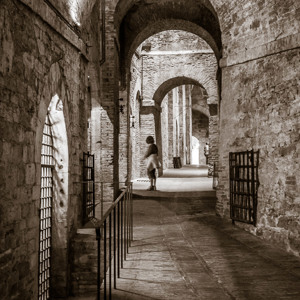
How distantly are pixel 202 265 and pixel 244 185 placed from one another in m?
2.81

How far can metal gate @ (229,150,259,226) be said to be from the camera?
273 inches

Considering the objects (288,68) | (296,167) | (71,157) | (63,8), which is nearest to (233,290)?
(296,167)

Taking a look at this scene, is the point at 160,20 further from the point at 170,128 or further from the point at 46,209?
the point at 170,128

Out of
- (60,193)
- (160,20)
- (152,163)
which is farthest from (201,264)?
(160,20)

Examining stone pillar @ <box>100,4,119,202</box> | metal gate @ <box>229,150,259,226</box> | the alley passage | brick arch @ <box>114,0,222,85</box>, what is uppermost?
brick arch @ <box>114,0,222,85</box>

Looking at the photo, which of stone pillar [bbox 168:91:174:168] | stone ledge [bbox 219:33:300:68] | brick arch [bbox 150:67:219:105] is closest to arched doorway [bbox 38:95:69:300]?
stone ledge [bbox 219:33:300:68]

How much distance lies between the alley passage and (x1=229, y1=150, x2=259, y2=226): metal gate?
1.04 feet

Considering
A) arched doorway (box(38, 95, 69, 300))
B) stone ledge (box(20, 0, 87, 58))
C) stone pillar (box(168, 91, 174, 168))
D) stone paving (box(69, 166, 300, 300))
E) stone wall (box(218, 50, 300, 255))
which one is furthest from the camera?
stone pillar (box(168, 91, 174, 168))

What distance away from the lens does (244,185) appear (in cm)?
731

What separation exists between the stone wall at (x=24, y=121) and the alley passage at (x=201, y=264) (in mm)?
1174

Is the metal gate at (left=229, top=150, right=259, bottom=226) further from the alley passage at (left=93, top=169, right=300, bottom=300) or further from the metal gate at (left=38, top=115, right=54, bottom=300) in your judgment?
the metal gate at (left=38, top=115, right=54, bottom=300)

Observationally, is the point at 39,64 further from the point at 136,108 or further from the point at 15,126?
the point at 136,108

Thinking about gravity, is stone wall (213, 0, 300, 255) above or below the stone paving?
above

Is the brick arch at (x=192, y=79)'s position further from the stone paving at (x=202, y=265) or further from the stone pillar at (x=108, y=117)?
the stone paving at (x=202, y=265)
